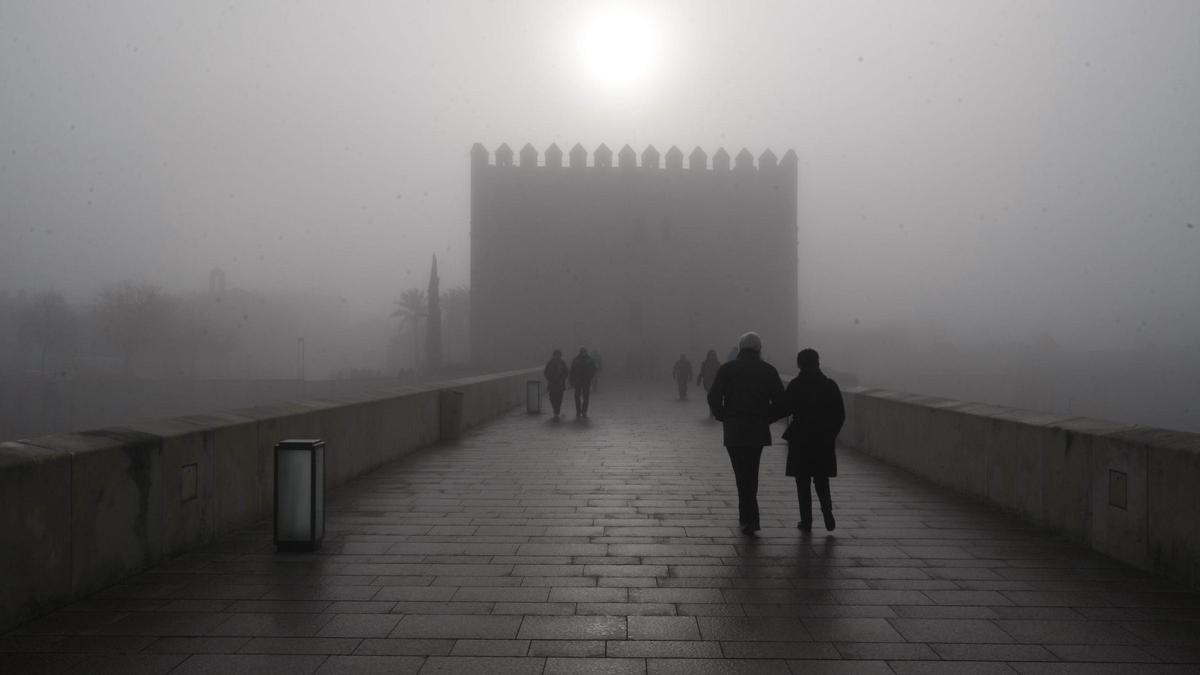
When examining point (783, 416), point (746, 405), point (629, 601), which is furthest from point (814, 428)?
point (629, 601)

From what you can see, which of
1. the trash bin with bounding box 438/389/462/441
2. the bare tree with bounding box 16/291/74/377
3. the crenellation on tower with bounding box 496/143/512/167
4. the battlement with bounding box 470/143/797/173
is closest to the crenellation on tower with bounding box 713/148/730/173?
the battlement with bounding box 470/143/797/173

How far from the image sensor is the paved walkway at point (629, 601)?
3.87 metres

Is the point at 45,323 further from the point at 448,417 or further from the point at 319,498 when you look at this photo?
the point at 319,498

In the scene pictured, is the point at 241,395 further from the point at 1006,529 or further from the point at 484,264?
the point at 1006,529

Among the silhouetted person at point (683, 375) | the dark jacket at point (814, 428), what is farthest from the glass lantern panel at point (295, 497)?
the silhouetted person at point (683, 375)

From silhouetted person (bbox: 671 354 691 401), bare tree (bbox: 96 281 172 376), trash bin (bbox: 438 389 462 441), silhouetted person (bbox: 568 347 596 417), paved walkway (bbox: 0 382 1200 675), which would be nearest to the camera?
paved walkway (bbox: 0 382 1200 675)

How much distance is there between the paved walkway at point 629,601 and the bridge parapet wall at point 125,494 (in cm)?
17

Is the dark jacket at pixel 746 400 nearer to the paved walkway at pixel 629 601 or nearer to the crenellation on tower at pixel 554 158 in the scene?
the paved walkway at pixel 629 601

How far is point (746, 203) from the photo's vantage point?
2297 inches

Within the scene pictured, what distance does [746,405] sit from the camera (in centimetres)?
701

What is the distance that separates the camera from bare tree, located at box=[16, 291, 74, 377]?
3947 inches

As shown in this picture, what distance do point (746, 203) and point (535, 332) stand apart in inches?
646

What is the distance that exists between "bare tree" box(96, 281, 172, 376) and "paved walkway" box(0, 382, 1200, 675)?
102615 millimetres

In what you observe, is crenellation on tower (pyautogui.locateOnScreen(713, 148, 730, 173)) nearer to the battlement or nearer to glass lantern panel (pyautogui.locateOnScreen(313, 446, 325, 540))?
the battlement
